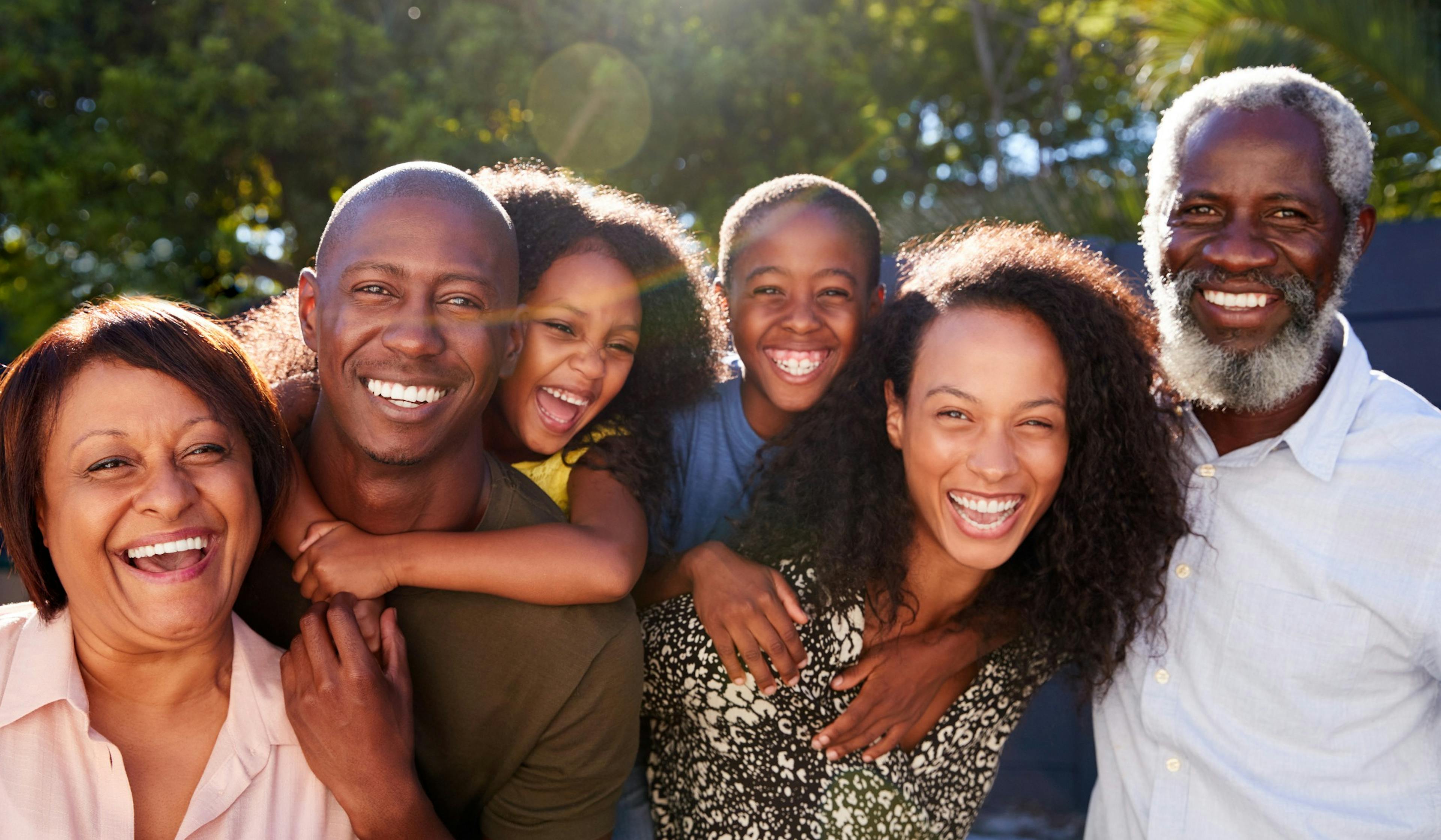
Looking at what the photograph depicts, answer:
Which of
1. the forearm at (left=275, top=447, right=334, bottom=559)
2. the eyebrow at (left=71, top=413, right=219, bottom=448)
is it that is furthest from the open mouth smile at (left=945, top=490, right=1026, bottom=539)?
the eyebrow at (left=71, top=413, right=219, bottom=448)

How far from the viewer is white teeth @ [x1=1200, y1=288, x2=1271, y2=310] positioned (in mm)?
2715

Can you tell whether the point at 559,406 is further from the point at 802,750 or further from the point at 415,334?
the point at 802,750

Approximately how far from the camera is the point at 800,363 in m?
3.28

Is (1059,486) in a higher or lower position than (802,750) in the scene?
higher

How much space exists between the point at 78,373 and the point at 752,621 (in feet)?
4.78

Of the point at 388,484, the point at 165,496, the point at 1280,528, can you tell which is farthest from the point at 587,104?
the point at 165,496

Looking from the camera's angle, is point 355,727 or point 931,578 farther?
point 931,578

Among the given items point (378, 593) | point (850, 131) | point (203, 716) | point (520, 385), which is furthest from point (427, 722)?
point (850, 131)

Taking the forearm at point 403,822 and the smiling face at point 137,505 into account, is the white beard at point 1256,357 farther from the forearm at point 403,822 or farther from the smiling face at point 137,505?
the smiling face at point 137,505

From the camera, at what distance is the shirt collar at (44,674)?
6.41ft

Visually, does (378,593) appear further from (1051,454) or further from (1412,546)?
(1412,546)

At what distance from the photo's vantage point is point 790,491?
283 cm

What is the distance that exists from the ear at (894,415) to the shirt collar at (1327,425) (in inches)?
32.8

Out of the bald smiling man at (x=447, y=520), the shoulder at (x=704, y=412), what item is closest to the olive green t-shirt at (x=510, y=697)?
the bald smiling man at (x=447, y=520)
